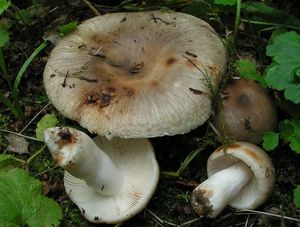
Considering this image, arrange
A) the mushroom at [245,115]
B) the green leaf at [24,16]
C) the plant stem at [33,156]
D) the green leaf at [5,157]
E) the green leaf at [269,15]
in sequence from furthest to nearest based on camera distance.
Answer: the green leaf at [24,16]
the green leaf at [269,15]
the plant stem at [33,156]
the green leaf at [5,157]
the mushroom at [245,115]

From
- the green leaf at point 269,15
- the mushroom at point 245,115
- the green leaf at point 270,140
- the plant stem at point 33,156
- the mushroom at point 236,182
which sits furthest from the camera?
the green leaf at point 269,15

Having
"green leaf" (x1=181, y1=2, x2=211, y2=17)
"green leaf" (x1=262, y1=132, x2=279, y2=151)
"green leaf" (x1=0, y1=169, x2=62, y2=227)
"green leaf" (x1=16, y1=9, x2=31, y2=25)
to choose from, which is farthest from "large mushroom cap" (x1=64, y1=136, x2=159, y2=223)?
"green leaf" (x1=16, y1=9, x2=31, y2=25)

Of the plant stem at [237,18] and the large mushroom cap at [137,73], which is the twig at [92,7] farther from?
the plant stem at [237,18]

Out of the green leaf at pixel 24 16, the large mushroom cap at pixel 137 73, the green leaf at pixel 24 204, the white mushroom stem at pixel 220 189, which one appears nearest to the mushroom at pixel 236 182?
the white mushroom stem at pixel 220 189

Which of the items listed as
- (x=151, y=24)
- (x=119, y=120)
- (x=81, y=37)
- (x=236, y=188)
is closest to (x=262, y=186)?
(x=236, y=188)

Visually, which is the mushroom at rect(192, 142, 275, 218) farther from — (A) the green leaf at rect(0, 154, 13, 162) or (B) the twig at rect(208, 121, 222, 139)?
(A) the green leaf at rect(0, 154, 13, 162)
